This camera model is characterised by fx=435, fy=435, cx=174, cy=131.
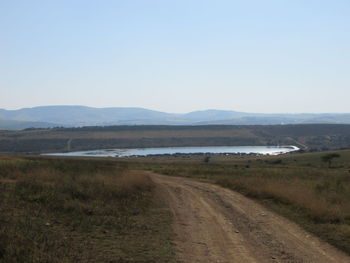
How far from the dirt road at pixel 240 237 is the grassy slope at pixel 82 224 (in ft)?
2.07

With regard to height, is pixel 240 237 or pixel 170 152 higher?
pixel 240 237

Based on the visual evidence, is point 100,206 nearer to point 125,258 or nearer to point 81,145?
point 125,258

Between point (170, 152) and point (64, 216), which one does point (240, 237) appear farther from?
point (170, 152)

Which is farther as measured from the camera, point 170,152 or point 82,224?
point 170,152

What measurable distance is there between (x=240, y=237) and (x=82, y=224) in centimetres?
446

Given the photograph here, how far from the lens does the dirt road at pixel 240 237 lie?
9.94 meters

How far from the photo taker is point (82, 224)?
40.4 ft

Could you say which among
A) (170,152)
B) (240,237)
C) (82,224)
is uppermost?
(82,224)

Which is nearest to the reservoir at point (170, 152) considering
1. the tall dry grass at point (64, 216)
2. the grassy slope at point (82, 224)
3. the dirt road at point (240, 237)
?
the tall dry grass at point (64, 216)

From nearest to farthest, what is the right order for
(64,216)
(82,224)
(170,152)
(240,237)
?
(240,237), (82,224), (64,216), (170,152)

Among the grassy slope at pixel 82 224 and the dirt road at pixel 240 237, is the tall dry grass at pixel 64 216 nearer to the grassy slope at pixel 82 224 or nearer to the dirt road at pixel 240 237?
the grassy slope at pixel 82 224

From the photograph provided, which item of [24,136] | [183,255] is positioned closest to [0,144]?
[24,136]

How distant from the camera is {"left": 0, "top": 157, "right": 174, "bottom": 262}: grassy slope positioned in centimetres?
906

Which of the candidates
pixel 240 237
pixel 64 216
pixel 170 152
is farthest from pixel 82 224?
pixel 170 152
